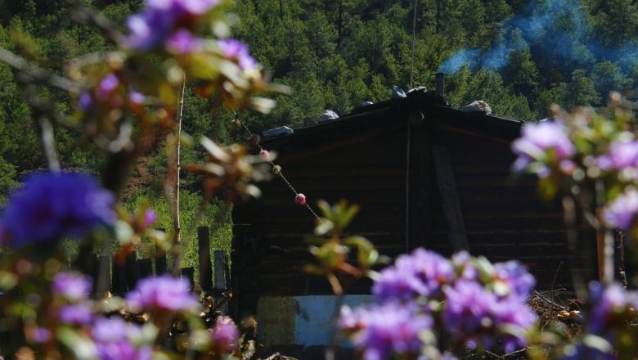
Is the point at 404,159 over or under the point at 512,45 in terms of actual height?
under

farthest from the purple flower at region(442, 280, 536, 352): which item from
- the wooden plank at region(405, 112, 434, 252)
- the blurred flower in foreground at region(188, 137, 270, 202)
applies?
the wooden plank at region(405, 112, 434, 252)

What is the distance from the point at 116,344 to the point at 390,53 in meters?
51.2

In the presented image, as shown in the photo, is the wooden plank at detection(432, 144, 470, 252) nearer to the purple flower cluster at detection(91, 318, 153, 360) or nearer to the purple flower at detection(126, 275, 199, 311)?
the purple flower at detection(126, 275, 199, 311)

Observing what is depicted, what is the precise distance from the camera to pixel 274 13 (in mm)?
62062

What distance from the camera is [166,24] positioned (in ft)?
4.93

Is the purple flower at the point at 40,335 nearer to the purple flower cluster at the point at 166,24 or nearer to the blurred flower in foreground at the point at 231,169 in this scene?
the purple flower cluster at the point at 166,24

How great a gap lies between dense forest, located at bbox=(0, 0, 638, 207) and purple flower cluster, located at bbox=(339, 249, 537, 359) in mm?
34261

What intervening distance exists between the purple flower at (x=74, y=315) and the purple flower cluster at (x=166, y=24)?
37 centimetres

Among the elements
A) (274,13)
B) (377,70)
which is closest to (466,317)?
(377,70)

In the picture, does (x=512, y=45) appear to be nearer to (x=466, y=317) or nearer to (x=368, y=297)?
(x=368, y=297)

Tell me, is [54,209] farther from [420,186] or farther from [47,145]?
[420,186]

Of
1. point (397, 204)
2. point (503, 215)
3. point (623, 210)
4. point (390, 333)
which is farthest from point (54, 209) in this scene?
point (503, 215)

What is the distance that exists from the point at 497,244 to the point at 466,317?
920cm

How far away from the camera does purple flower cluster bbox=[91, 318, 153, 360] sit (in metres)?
1.46
